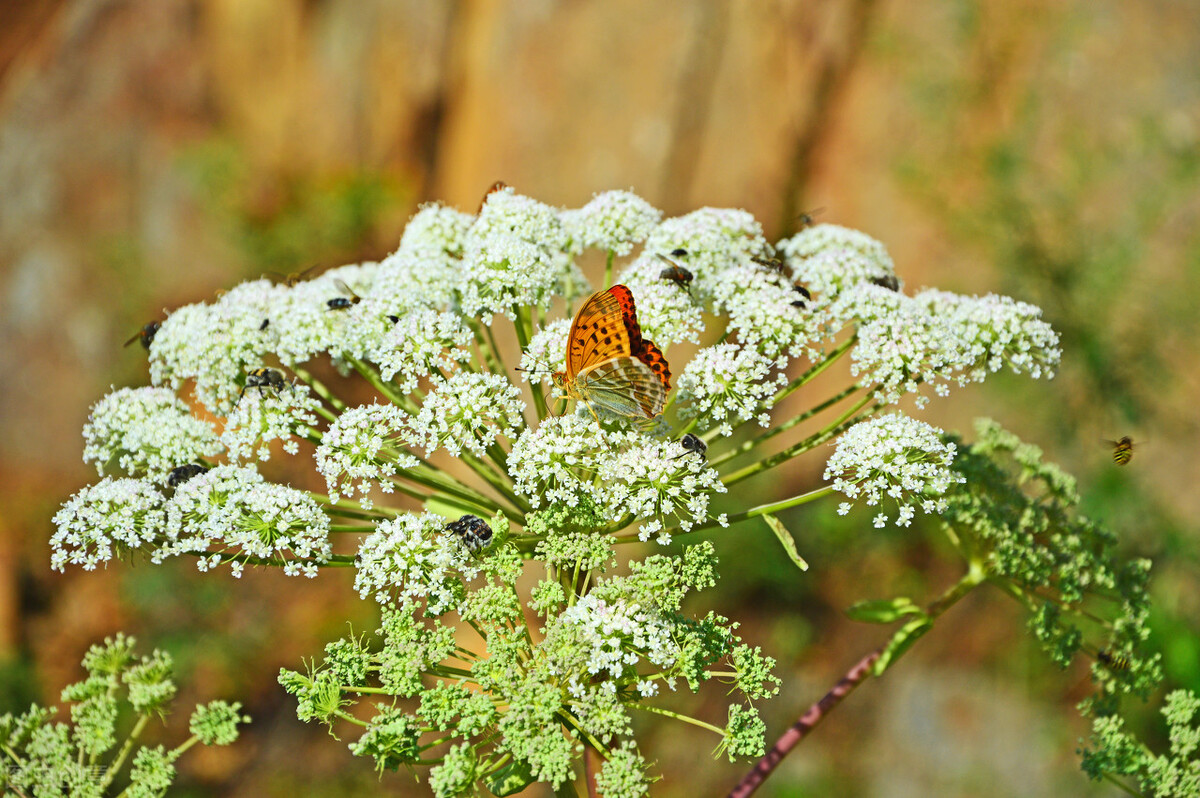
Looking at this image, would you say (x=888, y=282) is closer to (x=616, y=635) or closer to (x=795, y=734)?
(x=795, y=734)

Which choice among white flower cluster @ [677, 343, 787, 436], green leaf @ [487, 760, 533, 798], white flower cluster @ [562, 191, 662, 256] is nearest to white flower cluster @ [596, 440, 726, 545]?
white flower cluster @ [677, 343, 787, 436]

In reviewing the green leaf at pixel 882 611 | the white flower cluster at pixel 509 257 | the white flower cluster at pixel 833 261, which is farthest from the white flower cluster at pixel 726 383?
the green leaf at pixel 882 611

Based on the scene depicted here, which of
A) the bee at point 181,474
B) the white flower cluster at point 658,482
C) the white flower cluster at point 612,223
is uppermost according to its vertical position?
the white flower cluster at point 612,223

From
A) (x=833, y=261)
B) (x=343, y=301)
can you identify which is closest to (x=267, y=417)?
(x=343, y=301)

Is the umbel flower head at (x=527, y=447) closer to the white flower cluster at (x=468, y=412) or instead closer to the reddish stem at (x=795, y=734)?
the white flower cluster at (x=468, y=412)

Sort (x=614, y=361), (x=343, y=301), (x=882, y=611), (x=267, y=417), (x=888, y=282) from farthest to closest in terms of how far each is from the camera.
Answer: (x=888, y=282)
(x=343, y=301)
(x=882, y=611)
(x=267, y=417)
(x=614, y=361)

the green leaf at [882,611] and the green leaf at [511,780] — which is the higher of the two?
the green leaf at [882,611]

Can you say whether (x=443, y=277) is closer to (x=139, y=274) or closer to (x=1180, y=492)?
(x=1180, y=492)
